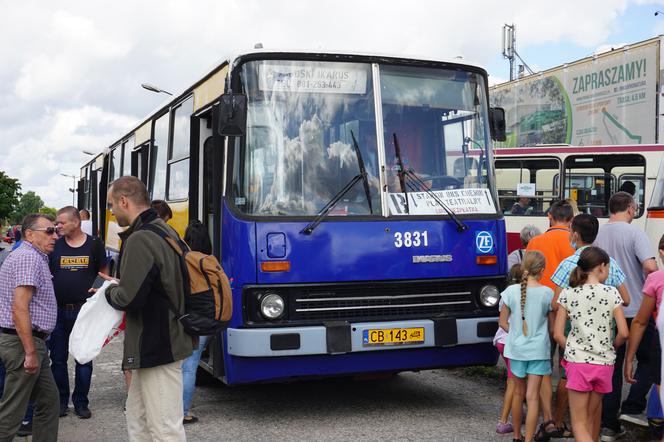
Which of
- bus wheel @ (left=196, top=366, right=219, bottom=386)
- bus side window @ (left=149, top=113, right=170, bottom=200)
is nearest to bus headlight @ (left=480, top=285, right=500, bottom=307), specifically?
bus wheel @ (left=196, top=366, right=219, bottom=386)

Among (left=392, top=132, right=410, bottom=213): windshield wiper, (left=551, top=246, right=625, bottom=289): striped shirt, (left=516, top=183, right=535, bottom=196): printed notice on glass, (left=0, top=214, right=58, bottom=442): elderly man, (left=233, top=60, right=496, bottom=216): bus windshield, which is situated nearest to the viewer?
(left=0, top=214, right=58, bottom=442): elderly man

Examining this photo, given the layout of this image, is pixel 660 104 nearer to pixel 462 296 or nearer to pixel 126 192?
pixel 462 296

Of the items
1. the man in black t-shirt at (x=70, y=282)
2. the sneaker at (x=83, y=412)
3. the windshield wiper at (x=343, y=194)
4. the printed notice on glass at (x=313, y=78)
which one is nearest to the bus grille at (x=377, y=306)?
the windshield wiper at (x=343, y=194)

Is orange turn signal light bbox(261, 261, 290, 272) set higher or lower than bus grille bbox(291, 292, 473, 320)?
higher

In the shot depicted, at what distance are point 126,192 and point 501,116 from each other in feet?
13.8

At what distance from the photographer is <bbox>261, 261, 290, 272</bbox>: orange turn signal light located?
6.71m

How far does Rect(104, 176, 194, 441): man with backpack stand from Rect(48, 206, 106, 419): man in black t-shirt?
2893mm

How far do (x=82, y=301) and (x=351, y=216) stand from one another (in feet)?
8.43

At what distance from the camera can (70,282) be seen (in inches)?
293

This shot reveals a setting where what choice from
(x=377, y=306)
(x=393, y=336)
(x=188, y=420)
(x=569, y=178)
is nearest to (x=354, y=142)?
(x=377, y=306)

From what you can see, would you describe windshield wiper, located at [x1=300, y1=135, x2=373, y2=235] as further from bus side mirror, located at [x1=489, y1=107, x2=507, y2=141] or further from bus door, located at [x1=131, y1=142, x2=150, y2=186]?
bus door, located at [x1=131, y1=142, x2=150, y2=186]

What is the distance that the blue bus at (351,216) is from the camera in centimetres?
675

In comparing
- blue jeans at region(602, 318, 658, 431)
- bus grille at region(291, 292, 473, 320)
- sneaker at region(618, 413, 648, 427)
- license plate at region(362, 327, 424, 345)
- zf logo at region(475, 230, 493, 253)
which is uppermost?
zf logo at region(475, 230, 493, 253)

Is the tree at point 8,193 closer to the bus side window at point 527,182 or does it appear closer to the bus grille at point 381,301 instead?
the bus side window at point 527,182
